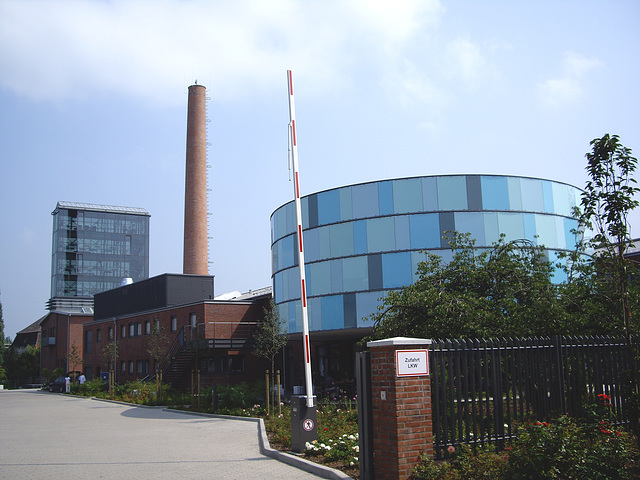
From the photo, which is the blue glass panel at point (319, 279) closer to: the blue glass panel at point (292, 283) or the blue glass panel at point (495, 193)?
the blue glass panel at point (292, 283)

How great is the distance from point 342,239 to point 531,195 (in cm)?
1019

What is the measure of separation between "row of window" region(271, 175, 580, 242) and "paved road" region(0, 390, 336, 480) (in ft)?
48.1

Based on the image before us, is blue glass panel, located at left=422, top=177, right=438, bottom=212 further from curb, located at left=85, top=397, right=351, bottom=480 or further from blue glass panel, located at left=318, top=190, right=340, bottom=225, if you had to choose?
curb, located at left=85, top=397, right=351, bottom=480

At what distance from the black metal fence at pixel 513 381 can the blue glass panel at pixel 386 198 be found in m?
21.2

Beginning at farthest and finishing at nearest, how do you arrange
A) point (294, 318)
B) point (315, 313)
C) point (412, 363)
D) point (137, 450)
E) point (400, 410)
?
point (294, 318) < point (315, 313) < point (137, 450) < point (412, 363) < point (400, 410)

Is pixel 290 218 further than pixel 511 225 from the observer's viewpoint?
Yes

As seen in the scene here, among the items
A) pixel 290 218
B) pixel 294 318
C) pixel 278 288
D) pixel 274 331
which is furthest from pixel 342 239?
pixel 278 288

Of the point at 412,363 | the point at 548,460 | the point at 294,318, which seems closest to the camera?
the point at 548,460

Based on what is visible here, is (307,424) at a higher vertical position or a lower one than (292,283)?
lower

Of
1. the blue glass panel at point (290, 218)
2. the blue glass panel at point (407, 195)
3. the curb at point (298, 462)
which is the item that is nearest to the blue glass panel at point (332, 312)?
the blue glass panel at point (290, 218)

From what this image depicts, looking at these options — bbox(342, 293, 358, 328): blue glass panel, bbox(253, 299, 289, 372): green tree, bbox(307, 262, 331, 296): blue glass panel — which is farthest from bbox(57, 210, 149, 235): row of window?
bbox(342, 293, 358, 328): blue glass panel

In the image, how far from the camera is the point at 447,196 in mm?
32125

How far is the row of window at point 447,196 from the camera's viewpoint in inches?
1266

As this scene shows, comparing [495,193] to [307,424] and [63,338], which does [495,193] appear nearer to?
[307,424]
